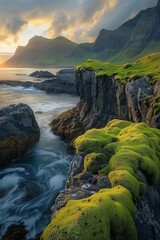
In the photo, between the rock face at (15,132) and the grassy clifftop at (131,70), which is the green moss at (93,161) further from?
the grassy clifftop at (131,70)

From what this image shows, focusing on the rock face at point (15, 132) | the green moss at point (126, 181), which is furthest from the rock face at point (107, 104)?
the green moss at point (126, 181)

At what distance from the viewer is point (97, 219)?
1023 cm

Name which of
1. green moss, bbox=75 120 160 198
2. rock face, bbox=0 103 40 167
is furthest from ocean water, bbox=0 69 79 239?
green moss, bbox=75 120 160 198

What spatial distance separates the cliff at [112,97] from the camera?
34.7 metres

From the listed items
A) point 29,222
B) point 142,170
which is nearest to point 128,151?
point 142,170

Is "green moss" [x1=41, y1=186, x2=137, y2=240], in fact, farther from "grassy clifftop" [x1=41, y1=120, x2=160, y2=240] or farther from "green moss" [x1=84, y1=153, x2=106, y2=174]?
"green moss" [x1=84, y1=153, x2=106, y2=174]

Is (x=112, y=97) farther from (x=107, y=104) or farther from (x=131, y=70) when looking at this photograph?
(x=131, y=70)

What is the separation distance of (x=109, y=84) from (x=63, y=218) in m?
39.4

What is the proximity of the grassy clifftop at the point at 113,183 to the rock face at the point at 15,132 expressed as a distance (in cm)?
1889

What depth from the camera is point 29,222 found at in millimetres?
23656

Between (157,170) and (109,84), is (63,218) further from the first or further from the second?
(109,84)

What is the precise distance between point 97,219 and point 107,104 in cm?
3970

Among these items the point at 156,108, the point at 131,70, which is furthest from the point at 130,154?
the point at 131,70

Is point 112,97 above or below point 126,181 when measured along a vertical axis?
below
